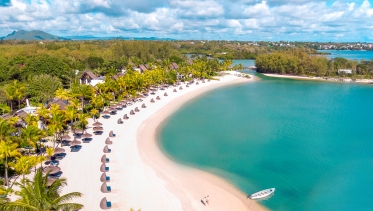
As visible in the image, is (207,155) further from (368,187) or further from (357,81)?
(357,81)

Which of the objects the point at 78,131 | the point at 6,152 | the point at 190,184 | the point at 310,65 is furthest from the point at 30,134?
the point at 310,65

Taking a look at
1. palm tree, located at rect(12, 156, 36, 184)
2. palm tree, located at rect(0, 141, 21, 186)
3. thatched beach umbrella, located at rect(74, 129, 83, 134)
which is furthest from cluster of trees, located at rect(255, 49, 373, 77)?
palm tree, located at rect(0, 141, 21, 186)

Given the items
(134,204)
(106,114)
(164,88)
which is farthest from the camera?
(164,88)

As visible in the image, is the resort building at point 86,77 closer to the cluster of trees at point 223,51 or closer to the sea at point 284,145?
the sea at point 284,145

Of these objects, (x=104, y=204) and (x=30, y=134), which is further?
(x=30, y=134)

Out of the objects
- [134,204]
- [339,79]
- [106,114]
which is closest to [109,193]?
[134,204]

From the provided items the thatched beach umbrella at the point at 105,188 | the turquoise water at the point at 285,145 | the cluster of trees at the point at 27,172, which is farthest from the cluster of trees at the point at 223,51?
the thatched beach umbrella at the point at 105,188

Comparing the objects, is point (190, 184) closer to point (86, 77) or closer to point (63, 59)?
point (86, 77)

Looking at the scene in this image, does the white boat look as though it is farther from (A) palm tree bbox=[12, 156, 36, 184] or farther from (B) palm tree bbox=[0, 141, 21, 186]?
(B) palm tree bbox=[0, 141, 21, 186]
